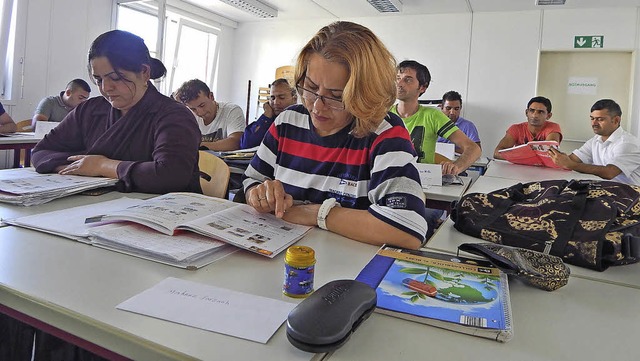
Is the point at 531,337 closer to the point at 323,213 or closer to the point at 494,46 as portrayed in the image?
the point at 323,213

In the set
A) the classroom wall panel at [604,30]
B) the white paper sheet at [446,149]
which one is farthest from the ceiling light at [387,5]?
the white paper sheet at [446,149]

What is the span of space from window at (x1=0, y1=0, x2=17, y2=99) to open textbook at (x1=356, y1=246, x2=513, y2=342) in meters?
5.53

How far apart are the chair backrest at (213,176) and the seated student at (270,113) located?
1728 mm

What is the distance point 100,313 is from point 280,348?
0.28m

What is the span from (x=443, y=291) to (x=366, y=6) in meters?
6.01

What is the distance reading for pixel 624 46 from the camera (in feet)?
17.9

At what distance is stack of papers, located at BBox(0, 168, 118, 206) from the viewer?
4.10ft

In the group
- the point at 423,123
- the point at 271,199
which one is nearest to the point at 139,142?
the point at 271,199

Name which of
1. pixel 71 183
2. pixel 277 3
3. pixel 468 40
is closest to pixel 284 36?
pixel 277 3

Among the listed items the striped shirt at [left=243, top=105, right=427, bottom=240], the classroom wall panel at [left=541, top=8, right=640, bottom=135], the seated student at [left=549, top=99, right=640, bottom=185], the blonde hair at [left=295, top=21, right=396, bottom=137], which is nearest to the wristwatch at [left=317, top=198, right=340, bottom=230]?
the striped shirt at [left=243, top=105, right=427, bottom=240]

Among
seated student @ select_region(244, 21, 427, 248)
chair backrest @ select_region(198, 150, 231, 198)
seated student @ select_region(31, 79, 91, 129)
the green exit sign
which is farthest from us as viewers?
the green exit sign

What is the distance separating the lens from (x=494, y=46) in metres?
6.05

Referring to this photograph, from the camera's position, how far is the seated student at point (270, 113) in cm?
358

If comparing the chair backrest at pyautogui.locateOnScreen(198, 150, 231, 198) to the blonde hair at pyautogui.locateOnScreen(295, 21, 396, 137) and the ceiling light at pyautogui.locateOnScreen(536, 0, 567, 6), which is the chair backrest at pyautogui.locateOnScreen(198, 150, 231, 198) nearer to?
the blonde hair at pyautogui.locateOnScreen(295, 21, 396, 137)
